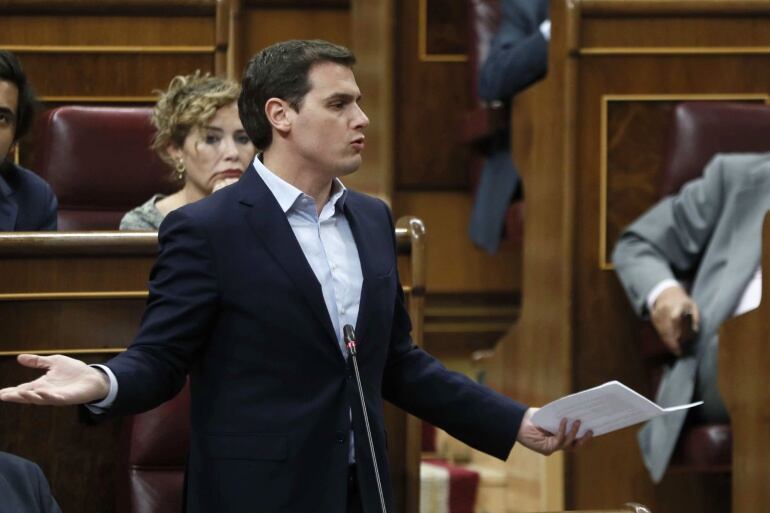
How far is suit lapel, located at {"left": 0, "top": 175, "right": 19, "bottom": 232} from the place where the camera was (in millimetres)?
1195

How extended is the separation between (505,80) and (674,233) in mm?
375

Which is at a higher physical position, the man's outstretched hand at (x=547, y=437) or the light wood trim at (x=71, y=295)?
the light wood trim at (x=71, y=295)

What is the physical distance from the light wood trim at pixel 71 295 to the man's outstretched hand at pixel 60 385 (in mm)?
261

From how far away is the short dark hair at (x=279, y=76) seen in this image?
0.86 meters

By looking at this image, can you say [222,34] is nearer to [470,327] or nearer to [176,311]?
[470,327]

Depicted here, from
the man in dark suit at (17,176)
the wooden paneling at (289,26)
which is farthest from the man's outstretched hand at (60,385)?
the wooden paneling at (289,26)

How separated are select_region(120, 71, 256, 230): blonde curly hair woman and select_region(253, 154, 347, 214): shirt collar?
1.26ft

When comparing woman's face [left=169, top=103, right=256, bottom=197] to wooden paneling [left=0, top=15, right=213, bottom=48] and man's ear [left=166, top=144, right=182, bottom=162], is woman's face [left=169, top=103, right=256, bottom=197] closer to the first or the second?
man's ear [left=166, top=144, right=182, bottom=162]

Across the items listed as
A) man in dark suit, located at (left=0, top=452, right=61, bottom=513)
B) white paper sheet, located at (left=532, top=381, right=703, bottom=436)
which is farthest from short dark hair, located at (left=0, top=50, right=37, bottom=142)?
white paper sheet, located at (left=532, top=381, right=703, bottom=436)

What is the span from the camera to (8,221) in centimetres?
120

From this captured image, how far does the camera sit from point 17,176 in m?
1.23

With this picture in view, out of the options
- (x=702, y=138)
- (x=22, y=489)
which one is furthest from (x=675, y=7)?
(x=22, y=489)

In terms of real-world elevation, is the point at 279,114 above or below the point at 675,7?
below

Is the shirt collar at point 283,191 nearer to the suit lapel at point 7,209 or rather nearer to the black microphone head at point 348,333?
the black microphone head at point 348,333
